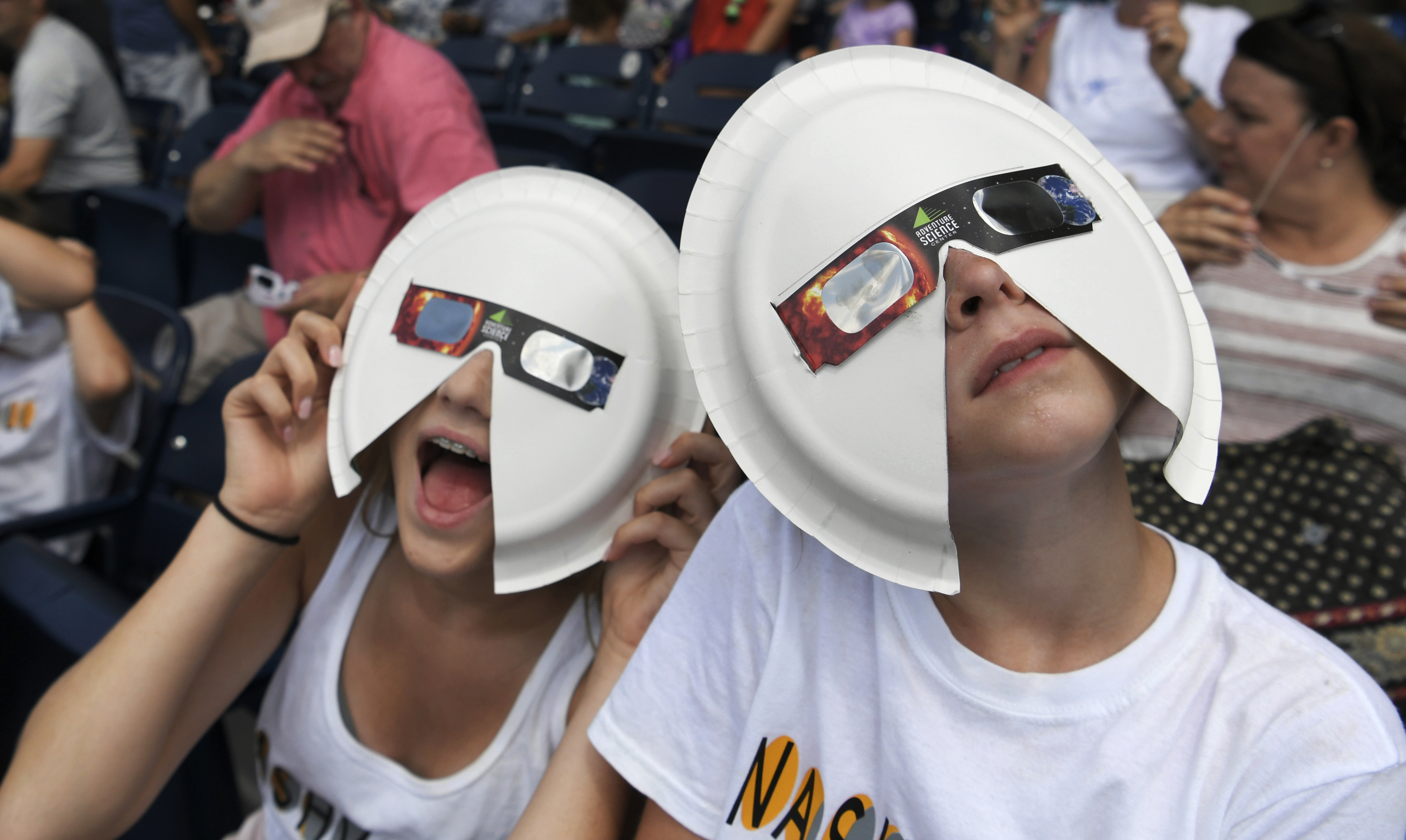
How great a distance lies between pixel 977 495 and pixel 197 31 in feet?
22.7

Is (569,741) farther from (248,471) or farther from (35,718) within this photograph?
(35,718)

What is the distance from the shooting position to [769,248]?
2.67 ft

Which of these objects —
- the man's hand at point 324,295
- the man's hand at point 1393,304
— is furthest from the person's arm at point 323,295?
the man's hand at point 1393,304

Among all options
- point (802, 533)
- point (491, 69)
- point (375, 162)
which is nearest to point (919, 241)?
point (802, 533)

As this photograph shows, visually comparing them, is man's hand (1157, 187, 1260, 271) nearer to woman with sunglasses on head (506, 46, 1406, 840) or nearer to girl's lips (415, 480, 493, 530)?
woman with sunglasses on head (506, 46, 1406, 840)

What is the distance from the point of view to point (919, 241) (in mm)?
755

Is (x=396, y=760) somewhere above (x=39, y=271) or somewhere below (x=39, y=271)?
below

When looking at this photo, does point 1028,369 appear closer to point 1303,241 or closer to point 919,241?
point 919,241

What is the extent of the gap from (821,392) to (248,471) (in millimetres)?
874

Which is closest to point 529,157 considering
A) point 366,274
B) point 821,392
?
point 366,274

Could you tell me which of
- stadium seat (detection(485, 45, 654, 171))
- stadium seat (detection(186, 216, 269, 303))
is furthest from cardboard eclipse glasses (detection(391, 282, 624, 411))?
stadium seat (detection(186, 216, 269, 303))

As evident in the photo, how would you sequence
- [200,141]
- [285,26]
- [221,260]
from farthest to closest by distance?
[200,141], [221,260], [285,26]

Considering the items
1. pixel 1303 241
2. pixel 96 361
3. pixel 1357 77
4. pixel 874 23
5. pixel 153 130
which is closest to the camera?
pixel 1357 77

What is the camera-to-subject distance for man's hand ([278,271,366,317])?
2221 millimetres
